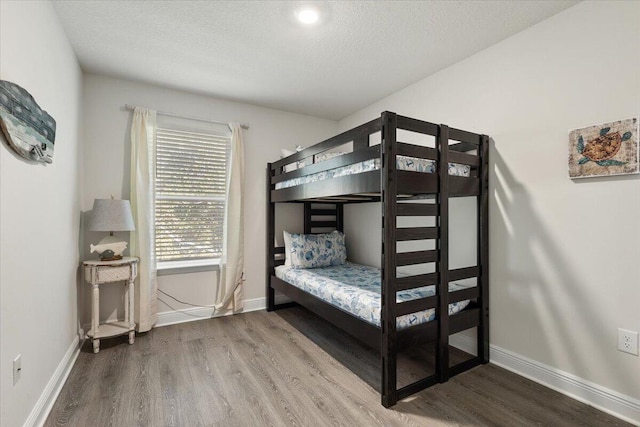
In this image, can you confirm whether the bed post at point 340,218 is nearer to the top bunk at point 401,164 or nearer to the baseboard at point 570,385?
the top bunk at point 401,164

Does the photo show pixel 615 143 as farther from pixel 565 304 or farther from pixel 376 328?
pixel 376 328

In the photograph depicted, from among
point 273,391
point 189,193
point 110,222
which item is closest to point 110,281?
point 110,222

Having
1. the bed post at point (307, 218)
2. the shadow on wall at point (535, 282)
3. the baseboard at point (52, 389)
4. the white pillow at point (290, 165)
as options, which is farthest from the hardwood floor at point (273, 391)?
the white pillow at point (290, 165)

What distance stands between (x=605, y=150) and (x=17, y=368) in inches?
130

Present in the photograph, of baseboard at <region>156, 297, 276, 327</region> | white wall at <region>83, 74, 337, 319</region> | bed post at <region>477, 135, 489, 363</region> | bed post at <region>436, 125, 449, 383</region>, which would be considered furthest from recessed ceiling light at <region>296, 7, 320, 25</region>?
baseboard at <region>156, 297, 276, 327</region>

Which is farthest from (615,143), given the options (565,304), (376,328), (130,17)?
(130,17)

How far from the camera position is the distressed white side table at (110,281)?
251cm

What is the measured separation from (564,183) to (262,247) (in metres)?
2.94

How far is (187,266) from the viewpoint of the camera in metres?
3.27

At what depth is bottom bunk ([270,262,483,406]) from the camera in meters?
1.93

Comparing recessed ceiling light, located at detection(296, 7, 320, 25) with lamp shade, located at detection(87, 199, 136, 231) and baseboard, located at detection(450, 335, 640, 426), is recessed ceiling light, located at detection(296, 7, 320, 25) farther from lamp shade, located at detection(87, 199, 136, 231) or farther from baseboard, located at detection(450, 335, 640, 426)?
baseboard, located at detection(450, 335, 640, 426)

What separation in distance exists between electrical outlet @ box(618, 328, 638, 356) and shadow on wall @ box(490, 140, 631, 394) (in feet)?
0.23

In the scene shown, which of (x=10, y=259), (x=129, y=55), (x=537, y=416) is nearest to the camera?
(x=10, y=259)

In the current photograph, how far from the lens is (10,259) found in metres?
1.37
